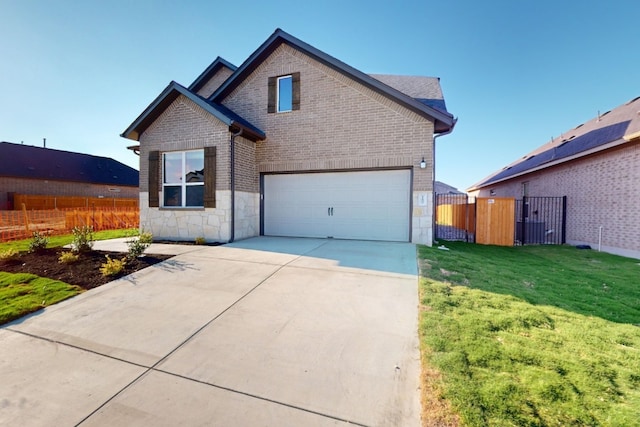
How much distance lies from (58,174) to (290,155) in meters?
30.2

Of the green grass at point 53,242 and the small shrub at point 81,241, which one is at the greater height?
the small shrub at point 81,241

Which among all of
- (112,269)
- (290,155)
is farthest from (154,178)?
(112,269)

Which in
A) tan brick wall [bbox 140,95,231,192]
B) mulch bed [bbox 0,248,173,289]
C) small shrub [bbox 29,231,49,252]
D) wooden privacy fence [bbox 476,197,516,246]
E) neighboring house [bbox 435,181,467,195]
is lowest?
mulch bed [bbox 0,248,173,289]

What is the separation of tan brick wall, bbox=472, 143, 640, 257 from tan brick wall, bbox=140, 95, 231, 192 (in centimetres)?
1348

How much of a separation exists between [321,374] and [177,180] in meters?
9.09

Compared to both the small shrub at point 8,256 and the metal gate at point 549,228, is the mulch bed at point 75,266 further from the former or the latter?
the metal gate at point 549,228

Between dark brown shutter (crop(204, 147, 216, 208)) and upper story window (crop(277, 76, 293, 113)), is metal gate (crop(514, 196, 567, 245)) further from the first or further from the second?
dark brown shutter (crop(204, 147, 216, 208))

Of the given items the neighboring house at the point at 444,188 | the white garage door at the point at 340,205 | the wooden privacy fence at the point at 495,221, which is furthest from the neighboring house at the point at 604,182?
the neighboring house at the point at 444,188

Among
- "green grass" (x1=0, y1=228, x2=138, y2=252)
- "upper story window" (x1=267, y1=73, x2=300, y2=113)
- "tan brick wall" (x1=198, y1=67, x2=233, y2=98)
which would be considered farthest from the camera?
"tan brick wall" (x1=198, y1=67, x2=233, y2=98)

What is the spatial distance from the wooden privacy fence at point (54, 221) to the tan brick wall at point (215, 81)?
27.1ft

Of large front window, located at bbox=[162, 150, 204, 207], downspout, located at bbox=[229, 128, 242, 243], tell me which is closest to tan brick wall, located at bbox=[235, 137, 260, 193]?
downspout, located at bbox=[229, 128, 242, 243]

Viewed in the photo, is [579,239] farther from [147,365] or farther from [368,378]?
[147,365]

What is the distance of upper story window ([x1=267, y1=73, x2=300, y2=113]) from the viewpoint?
9.93 m

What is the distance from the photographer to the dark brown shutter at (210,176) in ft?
28.4
